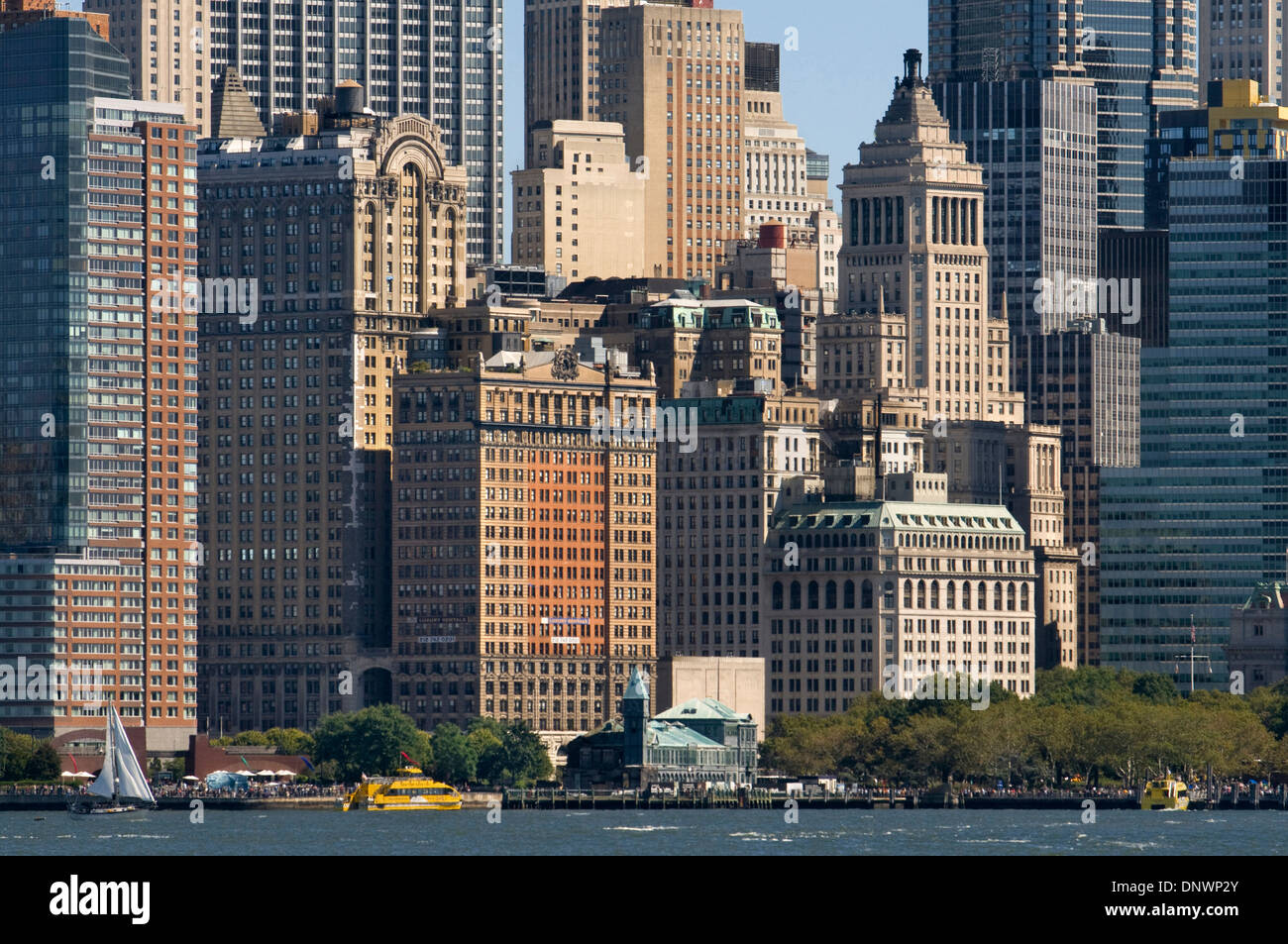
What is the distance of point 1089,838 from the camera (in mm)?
176500
